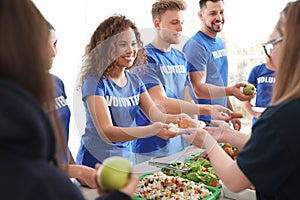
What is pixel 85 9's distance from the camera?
385cm

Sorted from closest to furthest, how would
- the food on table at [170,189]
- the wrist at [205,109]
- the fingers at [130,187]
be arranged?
the fingers at [130,187], the food on table at [170,189], the wrist at [205,109]

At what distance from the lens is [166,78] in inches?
91.4

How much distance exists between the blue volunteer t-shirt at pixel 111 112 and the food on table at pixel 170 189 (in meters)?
0.44

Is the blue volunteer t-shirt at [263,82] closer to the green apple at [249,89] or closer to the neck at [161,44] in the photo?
the green apple at [249,89]

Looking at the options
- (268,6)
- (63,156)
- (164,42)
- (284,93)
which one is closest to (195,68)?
(164,42)

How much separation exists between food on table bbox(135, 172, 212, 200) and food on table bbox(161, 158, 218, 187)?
0.07m

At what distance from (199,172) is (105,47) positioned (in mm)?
808

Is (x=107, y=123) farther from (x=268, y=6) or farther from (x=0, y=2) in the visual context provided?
(x=268, y=6)

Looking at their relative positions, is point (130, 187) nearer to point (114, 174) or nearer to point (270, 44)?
point (114, 174)

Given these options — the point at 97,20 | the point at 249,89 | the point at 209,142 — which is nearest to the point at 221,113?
the point at 249,89

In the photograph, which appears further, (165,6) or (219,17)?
(219,17)

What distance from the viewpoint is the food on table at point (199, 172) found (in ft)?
5.01

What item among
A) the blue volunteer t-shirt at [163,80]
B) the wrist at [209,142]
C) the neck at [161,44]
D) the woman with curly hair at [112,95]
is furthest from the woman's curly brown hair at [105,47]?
the wrist at [209,142]

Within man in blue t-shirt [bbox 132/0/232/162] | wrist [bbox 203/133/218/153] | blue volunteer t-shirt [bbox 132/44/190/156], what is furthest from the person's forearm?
blue volunteer t-shirt [bbox 132/44/190/156]
